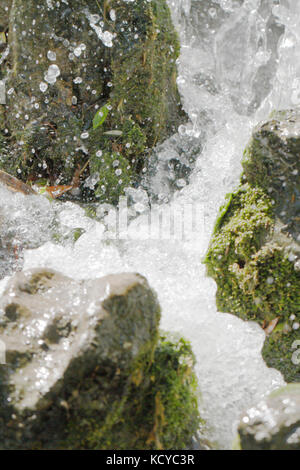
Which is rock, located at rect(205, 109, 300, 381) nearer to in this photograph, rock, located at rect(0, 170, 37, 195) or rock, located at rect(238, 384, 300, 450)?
rock, located at rect(238, 384, 300, 450)

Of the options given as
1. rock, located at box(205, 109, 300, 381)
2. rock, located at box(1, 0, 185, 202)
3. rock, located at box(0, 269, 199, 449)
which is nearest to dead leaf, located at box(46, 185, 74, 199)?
rock, located at box(1, 0, 185, 202)

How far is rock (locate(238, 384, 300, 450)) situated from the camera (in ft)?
5.27

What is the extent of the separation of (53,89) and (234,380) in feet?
8.99

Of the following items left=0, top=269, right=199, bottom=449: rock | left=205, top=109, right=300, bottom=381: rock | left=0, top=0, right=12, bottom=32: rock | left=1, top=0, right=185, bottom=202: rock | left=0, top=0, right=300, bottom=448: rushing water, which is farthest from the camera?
left=0, top=0, right=12, bottom=32: rock

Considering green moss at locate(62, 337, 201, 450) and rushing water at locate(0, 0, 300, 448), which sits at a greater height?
rushing water at locate(0, 0, 300, 448)

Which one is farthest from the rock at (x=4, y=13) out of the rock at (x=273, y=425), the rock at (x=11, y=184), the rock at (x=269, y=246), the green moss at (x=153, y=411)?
the rock at (x=273, y=425)

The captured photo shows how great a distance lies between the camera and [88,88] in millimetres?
3680

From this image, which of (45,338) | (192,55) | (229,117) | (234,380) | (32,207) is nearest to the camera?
(45,338)

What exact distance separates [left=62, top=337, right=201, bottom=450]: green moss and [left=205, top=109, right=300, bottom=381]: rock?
737 mm

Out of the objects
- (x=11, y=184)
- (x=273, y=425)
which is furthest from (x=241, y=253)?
(x=11, y=184)

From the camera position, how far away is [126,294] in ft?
5.38

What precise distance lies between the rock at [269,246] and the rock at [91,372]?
2.62 feet

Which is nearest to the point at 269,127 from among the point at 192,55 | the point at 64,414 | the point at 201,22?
the point at 64,414

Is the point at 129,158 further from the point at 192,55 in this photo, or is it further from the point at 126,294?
the point at 126,294
